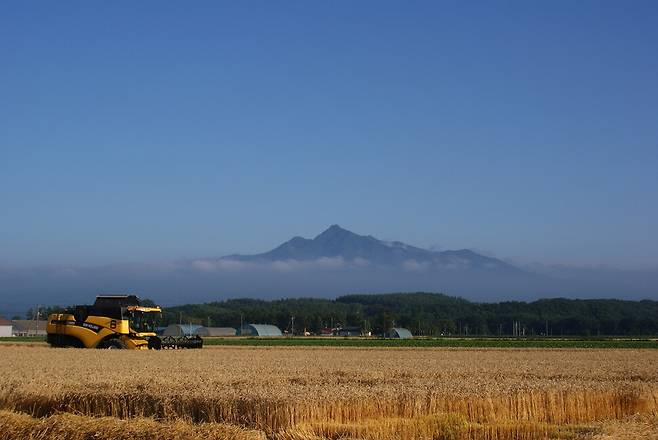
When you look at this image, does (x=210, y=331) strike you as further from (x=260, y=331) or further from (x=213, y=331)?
(x=260, y=331)

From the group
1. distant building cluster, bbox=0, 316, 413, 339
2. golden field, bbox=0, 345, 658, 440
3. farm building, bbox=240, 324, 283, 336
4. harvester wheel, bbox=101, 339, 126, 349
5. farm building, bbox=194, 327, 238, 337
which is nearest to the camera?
golden field, bbox=0, 345, 658, 440

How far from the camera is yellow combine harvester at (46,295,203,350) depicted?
51.3 meters

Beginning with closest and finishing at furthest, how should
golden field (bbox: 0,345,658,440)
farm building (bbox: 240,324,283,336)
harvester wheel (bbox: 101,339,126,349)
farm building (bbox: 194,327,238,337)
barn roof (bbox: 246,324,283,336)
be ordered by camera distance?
golden field (bbox: 0,345,658,440)
harvester wheel (bbox: 101,339,126,349)
farm building (bbox: 194,327,238,337)
barn roof (bbox: 246,324,283,336)
farm building (bbox: 240,324,283,336)

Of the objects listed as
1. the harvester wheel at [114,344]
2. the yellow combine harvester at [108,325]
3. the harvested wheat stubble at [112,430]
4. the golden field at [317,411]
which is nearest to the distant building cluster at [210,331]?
the yellow combine harvester at [108,325]

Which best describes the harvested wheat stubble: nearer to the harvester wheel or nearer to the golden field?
the golden field

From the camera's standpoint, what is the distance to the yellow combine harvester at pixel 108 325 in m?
51.3

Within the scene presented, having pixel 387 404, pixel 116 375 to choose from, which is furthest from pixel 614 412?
pixel 116 375

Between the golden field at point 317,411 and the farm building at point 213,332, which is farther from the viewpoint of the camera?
the farm building at point 213,332

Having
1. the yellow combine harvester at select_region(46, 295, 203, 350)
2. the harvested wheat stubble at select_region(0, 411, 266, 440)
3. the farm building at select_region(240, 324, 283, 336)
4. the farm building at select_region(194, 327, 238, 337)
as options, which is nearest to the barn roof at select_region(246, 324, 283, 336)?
the farm building at select_region(240, 324, 283, 336)

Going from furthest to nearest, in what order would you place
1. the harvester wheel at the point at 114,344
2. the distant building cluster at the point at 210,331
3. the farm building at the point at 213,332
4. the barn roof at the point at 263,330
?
the barn roof at the point at 263,330, the farm building at the point at 213,332, the distant building cluster at the point at 210,331, the harvester wheel at the point at 114,344

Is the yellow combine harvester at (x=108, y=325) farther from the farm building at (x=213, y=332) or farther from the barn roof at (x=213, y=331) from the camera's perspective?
the barn roof at (x=213, y=331)

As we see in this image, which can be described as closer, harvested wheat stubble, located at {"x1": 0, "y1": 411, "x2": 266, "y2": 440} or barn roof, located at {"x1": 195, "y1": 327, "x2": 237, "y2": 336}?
harvested wheat stubble, located at {"x1": 0, "y1": 411, "x2": 266, "y2": 440}

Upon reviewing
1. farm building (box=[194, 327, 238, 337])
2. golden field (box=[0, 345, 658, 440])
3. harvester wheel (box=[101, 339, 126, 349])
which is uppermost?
farm building (box=[194, 327, 238, 337])

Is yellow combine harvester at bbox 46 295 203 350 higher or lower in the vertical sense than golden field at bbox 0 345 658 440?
higher
